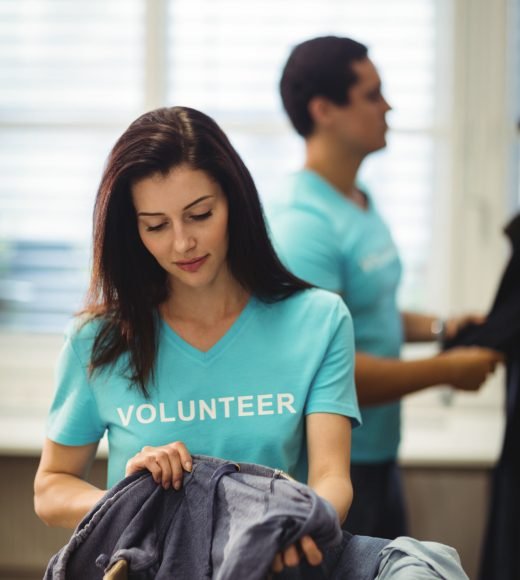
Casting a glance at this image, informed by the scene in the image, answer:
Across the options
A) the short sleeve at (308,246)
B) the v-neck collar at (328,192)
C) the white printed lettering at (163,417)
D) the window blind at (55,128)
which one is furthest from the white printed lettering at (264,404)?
the window blind at (55,128)

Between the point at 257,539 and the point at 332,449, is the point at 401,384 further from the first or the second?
the point at 257,539

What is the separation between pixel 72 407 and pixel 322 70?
949 millimetres

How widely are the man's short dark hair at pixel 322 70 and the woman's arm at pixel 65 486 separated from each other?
36.4 inches

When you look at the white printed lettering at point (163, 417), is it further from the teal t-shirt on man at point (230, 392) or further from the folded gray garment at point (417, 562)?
the folded gray garment at point (417, 562)

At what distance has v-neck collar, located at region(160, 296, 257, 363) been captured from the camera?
3.84ft

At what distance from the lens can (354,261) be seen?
1.69 metres

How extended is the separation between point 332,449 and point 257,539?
270mm

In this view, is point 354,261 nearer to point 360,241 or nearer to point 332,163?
point 360,241

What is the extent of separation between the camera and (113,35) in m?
2.70

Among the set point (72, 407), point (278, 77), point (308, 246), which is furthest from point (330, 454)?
point (278, 77)

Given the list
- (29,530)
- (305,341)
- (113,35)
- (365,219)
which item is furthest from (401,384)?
(113,35)

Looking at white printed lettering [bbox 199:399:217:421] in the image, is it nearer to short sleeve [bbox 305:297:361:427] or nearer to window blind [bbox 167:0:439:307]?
short sleeve [bbox 305:297:361:427]

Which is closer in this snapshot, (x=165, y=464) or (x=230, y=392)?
(x=165, y=464)

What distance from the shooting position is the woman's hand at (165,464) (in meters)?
1.00
